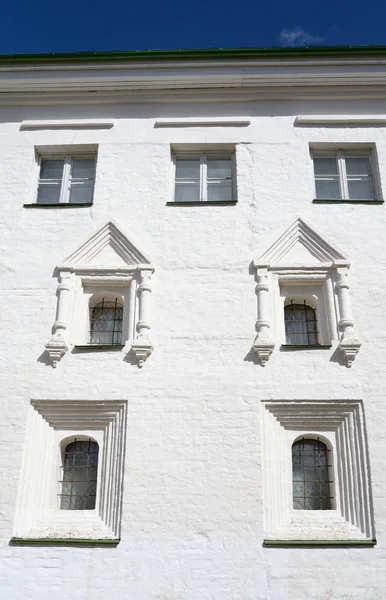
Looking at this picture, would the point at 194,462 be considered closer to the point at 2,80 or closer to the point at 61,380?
the point at 61,380

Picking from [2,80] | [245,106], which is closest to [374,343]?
[245,106]

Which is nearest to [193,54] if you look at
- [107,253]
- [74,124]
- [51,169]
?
[74,124]

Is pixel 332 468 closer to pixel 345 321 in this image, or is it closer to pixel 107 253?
pixel 345 321

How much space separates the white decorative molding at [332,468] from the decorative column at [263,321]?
2.65 feet

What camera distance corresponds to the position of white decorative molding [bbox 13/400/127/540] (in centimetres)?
1070

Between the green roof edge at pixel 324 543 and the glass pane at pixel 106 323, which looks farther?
the glass pane at pixel 106 323

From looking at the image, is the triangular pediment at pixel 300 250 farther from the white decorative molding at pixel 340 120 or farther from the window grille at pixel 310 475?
the window grille at pixel 310 475

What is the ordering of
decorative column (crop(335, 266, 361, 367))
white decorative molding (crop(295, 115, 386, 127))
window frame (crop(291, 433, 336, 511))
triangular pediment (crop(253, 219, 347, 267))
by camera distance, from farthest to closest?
white decorative molding (crop(295, 115, 386, 127)), triangular pediment (crop(253, 219, 347, 267)), decorative column (crop(335, 266, 361, 367)), window frame (crop(291, 433, 336, 511))

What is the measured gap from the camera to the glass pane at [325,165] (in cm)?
1370

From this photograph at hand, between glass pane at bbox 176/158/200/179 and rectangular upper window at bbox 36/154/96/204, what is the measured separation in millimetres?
1613

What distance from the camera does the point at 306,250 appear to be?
12641mm

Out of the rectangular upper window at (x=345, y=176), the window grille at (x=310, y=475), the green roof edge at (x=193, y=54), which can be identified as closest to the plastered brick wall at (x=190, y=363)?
the rectangular upper window at (x=345, y=176)

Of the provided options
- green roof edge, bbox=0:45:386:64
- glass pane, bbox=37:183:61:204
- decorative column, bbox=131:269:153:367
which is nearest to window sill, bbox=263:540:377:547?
decorative column, bbox=131:269:153:367

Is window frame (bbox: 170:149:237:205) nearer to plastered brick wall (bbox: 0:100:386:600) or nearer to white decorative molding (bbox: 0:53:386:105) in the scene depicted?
plastered brick wall (bbox: 0:100:386:600)
